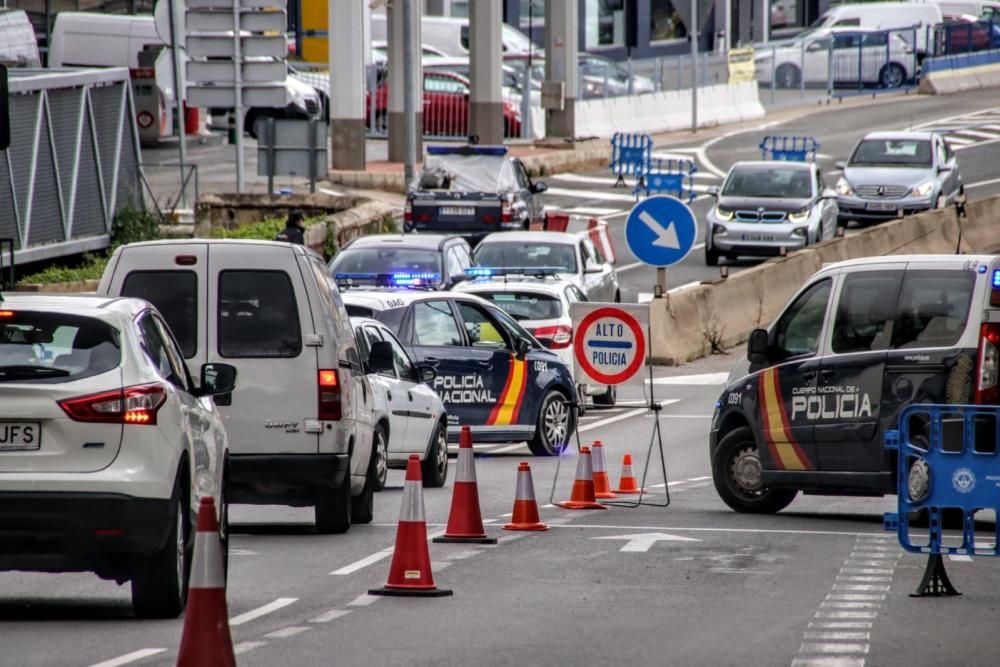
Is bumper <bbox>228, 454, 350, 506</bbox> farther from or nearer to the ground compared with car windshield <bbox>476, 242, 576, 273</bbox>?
nearer to the ground

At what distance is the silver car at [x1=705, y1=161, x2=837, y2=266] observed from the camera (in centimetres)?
3744

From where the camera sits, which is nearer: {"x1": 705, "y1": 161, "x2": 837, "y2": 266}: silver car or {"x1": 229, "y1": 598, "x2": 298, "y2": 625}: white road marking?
{"x1": 229, "y1": 598, "x2": 298, "y2": 625}: white road marking

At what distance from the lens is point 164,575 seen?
10.4m

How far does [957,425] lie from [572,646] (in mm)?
3072

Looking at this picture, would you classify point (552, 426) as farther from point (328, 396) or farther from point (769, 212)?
point (769, 212)

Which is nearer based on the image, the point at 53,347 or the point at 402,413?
the point at 53,347

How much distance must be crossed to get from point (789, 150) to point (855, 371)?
122ft

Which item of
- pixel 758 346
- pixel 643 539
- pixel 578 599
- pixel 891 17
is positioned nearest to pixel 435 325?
pixel 758 346

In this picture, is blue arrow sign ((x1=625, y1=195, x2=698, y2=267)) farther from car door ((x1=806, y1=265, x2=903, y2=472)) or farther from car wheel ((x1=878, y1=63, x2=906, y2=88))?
car wheel ((x1=878, y1=63, x2=906, y2=88))

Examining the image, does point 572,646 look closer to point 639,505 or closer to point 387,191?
point 639,505

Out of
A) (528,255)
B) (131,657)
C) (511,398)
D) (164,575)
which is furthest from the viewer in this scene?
(528,255)

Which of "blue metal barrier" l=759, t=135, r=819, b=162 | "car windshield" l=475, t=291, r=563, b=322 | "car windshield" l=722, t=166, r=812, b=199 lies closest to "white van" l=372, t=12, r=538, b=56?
"blue metal barrier" l=759, t=135, r=819, b=162

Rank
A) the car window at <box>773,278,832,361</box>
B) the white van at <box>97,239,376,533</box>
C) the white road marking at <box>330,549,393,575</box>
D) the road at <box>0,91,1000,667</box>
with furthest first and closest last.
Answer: the car window at <box>773,278,832,361</box> → the white van at <box>97,239,376,533</box> → the white road marking at <box>330,549,393,575</box> → the road at <box>0,91,1000,667</box>

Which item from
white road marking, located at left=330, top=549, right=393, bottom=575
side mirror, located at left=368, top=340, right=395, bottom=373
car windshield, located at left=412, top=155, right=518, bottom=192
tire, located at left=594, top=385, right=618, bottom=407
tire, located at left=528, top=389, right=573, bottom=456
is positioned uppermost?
car windshield, located at left=412, top=155, right=518, bottom=192
